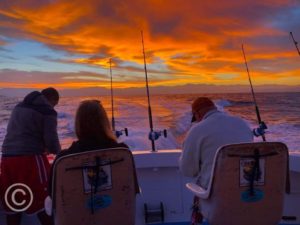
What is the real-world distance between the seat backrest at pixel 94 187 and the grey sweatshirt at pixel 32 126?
0.74 metres

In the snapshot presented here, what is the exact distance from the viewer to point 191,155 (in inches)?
79.4

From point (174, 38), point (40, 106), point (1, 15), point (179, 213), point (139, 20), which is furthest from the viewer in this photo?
point (174, 38)

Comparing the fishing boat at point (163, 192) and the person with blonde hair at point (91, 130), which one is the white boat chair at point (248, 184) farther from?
the fishing boat at point (163, 192)

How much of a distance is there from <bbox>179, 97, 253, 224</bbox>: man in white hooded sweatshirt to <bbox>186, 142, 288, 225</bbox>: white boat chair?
0.18 m

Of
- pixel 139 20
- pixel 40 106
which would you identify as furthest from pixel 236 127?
pixel 139 20

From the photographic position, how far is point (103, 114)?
6.09ft

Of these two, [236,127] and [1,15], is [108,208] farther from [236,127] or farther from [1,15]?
[1,15]

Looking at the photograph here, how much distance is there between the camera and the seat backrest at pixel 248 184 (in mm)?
1749

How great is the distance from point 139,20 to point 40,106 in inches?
115

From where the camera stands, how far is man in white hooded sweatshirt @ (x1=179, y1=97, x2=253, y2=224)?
1934mm

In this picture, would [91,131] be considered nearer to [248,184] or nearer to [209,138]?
[209,138]

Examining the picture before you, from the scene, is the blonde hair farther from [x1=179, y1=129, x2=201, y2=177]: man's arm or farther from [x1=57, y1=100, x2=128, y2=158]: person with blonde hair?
[x1=179, y1=129, x2=201, y2=177]: man's arm

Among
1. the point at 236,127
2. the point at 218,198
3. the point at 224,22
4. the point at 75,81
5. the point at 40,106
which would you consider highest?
the point at 224,22

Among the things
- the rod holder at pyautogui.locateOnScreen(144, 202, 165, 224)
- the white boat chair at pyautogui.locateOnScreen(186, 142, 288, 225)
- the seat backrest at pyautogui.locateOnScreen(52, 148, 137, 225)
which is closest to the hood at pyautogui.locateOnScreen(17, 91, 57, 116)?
the seat backrest at pyautogui.locateOnScreen(52, 148, 137, 225)
